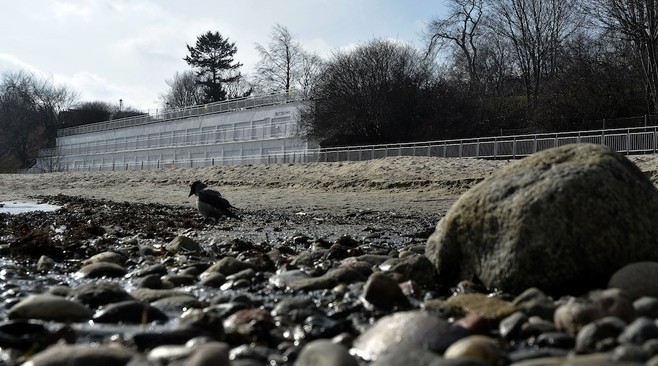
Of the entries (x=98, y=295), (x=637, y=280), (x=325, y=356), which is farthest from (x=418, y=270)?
(x=325, y=356)

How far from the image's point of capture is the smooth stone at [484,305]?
370cm

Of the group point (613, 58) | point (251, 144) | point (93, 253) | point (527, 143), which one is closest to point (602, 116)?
point (613, 58)

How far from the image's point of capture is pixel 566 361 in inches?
97.6

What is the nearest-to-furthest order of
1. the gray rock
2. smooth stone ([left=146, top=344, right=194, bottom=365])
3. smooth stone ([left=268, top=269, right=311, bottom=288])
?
the gray rock
smooth stone ([left=146, top=344, right=194, bottom=365])
smooth stone ([left=268, top=269, right=311, bottom=288])

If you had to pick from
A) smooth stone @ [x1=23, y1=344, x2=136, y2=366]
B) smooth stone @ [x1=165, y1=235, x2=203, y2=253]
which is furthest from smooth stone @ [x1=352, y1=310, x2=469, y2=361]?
smooth stone @ [x1=165, y1=235, x2=203, y2=253]

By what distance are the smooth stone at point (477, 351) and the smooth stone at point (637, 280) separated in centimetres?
143

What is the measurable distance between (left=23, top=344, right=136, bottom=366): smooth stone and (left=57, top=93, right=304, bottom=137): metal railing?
151 ft

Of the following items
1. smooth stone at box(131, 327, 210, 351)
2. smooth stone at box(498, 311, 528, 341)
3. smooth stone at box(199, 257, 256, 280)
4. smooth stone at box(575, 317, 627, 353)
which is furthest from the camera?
smooth stone at box(199, 257, 256, 280)

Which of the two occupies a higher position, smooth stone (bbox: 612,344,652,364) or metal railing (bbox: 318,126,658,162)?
metal railing (bbox: 318,126,658,162)

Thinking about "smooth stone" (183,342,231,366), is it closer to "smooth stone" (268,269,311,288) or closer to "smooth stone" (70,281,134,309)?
"smooth stone" (70,281,134,309)

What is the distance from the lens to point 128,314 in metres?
3.98

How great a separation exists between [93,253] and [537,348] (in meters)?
5.53

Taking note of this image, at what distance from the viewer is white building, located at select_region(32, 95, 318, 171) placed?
163ft

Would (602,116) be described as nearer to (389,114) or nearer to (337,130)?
(389,114)
